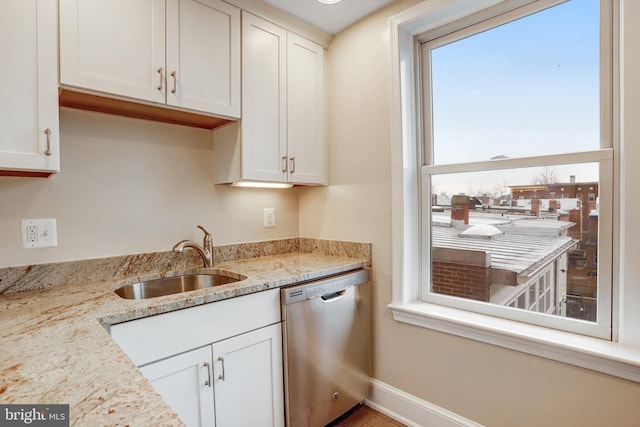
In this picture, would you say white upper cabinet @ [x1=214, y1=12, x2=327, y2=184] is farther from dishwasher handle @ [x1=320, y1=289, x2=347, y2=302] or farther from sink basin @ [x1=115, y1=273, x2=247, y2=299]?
dishwasher handle @ [x1=320, y1=289, x2=347, y2=302]

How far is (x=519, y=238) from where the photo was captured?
1629 mm

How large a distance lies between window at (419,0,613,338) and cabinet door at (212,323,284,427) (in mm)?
961

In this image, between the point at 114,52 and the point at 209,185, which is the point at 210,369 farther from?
the point at 114,52

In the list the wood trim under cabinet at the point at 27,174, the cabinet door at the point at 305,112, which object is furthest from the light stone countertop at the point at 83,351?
the cabinet door at the point at 305,112

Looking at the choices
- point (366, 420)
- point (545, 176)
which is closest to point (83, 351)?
point (366, 420)

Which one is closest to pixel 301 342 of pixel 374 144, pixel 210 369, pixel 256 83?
pixel 210 369

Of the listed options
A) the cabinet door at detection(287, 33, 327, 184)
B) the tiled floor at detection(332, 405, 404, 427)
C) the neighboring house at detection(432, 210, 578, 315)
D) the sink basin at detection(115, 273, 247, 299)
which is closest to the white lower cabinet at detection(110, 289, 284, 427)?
the sink basin at detection(115, 273, 247, 299)

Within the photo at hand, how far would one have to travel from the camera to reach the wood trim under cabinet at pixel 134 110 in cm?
143

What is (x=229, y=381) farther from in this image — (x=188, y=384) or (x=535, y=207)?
(x=535, y=207)

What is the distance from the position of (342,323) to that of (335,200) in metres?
0.81

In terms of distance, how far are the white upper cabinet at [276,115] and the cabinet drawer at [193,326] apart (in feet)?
2.35

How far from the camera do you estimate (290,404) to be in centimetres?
157

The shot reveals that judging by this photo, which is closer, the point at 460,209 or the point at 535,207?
the point at 535,207

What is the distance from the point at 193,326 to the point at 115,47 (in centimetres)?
120
